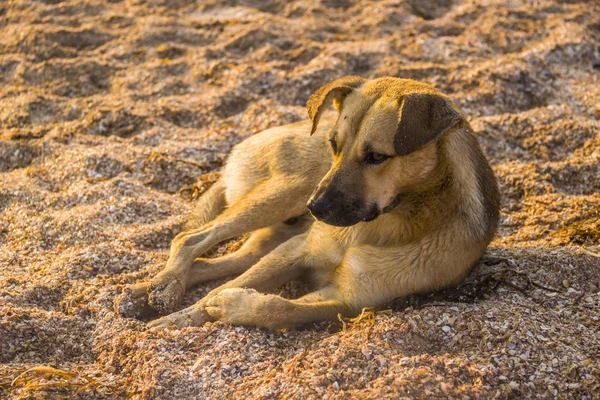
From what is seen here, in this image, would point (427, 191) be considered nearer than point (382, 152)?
No

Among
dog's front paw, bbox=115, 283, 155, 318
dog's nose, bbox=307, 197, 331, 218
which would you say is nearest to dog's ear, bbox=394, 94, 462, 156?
dog's nose, bbox=307, 197, 331, 218

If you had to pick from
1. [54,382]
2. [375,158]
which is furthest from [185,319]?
[375,158]

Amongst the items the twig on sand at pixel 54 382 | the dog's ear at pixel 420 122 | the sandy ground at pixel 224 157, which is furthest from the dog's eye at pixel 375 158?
the twig on sand at pixel 54 382

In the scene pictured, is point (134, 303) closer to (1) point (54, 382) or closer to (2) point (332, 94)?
(1) point (54, 382)

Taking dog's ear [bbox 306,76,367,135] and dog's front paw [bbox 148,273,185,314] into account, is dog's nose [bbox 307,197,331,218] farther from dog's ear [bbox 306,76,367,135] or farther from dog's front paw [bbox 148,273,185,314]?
dog's front paw [bbox 148,273,185,314]

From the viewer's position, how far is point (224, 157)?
17.5 ft

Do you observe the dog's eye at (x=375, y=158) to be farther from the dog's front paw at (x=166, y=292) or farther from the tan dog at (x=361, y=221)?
the dog's front paw at (x=166, y=292)

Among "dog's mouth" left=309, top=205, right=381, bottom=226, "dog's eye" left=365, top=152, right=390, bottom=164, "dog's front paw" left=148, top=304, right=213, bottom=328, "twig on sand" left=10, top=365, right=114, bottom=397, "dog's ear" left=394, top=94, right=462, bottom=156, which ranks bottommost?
"dog's front paw" left=148, top=304, right=213, bottom=328

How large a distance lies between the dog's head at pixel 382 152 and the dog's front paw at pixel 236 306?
610 millimetres

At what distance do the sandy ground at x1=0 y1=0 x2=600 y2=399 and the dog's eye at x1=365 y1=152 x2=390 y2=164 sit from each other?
29.8 inches

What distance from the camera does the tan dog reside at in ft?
11.1

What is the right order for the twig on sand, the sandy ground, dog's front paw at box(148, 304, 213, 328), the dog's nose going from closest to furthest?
the twig on sand, the sandy ground, the dog's nose, dog's front paw at box(148, 304, 213, 328)

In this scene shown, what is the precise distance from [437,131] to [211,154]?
2.49 metres

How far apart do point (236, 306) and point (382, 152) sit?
112 centimetres
